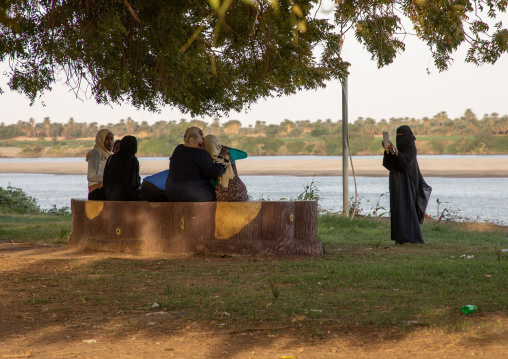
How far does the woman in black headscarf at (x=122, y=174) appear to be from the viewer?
26.0 ft

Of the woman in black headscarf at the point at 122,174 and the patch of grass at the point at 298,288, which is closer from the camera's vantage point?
the patch of grass at the point at 298,288

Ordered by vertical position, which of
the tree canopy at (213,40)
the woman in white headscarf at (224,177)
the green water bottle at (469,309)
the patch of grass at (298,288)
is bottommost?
the patch of grass at (298,288)

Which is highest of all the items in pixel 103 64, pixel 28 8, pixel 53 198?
pixel 28 8

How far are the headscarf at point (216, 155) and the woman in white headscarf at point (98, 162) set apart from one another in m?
1.87

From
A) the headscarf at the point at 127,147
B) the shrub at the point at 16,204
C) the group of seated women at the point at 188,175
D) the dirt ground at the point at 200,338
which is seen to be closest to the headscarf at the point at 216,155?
the group of seated women at the point at 188,175

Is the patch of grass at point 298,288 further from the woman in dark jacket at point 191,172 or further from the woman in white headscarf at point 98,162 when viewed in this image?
the woman in white headscarf at point 98,162

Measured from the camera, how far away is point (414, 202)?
922 cm

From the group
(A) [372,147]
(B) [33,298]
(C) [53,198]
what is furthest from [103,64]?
(A) [372,147]

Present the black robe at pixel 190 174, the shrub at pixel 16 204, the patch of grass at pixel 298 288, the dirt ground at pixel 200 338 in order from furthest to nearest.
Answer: the shrub at pixel 16 204 < the black robe at pixel 190 174 < the patch of grass at pixel 298 288 < the dirt ground at pixel 200 338

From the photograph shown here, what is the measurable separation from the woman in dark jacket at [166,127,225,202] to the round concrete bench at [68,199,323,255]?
140 millimetres

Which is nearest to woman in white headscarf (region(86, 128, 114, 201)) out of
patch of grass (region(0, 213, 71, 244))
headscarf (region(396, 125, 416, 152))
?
patch of grass (region(0, 213, 71, 244))

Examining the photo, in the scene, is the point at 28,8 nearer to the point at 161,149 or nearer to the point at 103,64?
the point at 103,64

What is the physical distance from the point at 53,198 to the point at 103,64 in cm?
2122

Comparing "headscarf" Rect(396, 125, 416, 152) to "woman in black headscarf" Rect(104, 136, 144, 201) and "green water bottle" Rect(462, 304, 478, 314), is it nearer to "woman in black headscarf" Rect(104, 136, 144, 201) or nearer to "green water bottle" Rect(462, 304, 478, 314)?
"woman in black headscarf" Rect(104, 136, 144, 201)
